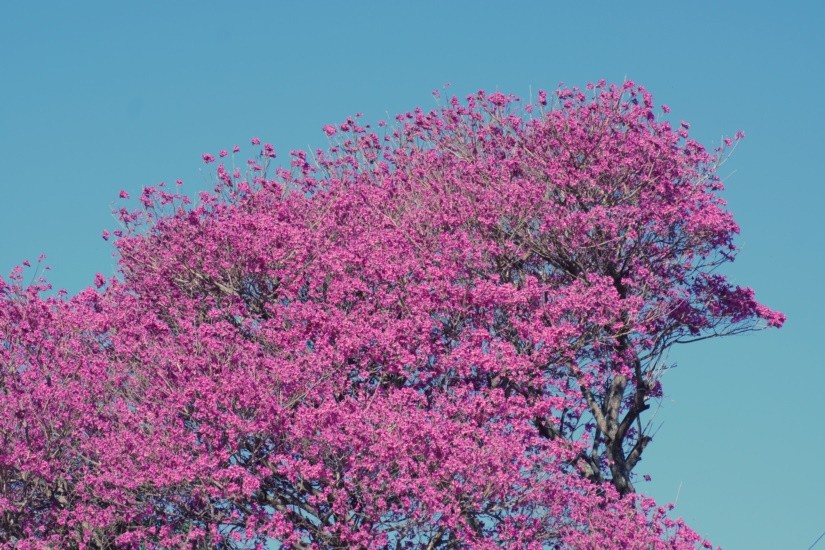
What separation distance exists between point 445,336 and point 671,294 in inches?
256

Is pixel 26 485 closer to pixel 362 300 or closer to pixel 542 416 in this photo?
pixel 362 300

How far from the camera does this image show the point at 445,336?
26062mm

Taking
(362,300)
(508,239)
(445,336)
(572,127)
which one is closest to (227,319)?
(362,300)

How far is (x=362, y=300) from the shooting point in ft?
86.7

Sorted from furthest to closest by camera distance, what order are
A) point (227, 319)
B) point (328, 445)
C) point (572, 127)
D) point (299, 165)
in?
1. point (299, 165)
2. point (572, 127)
3. point (227, 319)
4. point (328, 445)

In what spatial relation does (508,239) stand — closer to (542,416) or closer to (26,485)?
(542,416)

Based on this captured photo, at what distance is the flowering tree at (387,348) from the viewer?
2241 centimetres

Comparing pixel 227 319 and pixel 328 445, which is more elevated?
pixel 227 319

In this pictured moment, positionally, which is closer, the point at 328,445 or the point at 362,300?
the point at 328,445

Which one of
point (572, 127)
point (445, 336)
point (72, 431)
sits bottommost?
point (72, 431)

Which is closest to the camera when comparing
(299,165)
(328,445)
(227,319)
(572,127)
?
(328,445)

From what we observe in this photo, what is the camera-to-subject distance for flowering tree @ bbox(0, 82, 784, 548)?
22406 millimetres

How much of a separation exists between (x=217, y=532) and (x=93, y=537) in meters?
3.40

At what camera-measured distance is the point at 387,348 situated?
24.4 meters
